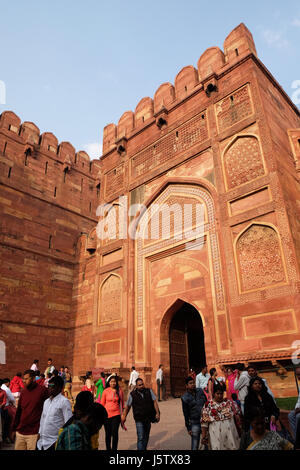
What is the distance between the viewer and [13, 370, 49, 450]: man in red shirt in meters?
2.98

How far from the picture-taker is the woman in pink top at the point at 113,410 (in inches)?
158

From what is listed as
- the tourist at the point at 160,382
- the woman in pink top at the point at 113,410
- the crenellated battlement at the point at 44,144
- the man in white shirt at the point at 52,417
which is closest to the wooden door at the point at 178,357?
the tourist at the point at 160,382

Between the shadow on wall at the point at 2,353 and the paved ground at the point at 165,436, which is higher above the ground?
the shadow on wall at the point at 2,353

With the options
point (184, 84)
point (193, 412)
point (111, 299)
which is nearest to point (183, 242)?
point (111, 299)

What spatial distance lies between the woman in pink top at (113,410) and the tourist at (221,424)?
1.29m

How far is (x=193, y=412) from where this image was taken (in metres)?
3.78

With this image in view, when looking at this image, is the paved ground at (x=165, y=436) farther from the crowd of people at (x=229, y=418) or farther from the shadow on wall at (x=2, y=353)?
the shadow on wall at (x=2, y=353)

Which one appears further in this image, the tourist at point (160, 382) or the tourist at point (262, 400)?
the tourist at point (160, 382)

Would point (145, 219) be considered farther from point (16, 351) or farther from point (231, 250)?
point (16, 351)

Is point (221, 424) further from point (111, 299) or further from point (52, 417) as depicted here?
point (111, 299)

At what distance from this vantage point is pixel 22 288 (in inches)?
512
